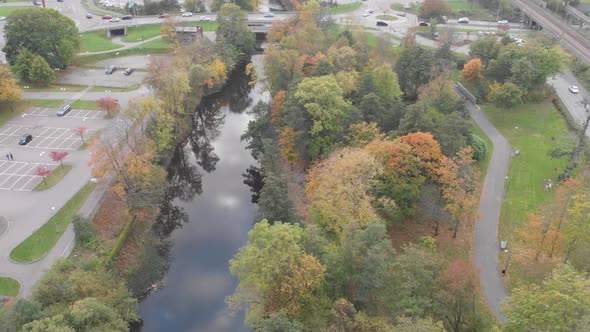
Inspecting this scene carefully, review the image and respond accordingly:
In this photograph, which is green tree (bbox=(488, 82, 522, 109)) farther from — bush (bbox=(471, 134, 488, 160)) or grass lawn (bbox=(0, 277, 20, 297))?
grass lawn (bbox=(0, 277, 20, 297))

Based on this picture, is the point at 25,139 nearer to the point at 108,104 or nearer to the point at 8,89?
the point at 8,89

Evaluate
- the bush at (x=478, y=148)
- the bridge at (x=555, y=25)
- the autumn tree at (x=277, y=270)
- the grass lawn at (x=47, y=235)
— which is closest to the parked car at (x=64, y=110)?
the grass lawn at (x=47, y=235)

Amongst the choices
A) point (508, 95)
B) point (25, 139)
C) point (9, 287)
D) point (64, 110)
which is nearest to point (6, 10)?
point (64, 110)

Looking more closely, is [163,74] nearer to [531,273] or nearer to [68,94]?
[68,94]

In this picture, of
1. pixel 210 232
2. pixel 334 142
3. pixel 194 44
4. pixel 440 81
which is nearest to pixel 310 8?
pixel 194 44

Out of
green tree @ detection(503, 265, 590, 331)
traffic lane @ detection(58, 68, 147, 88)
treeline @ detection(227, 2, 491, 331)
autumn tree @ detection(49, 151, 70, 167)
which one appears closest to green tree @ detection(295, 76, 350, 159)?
treeline @ detection(227, 2, 491, 331)

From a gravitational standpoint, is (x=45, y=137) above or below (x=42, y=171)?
above

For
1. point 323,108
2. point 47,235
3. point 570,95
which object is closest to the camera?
point 47,235

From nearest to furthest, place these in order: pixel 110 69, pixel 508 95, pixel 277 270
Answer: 1. pixel 277 270
2. pixel 508 95
3. pixel 110 69
